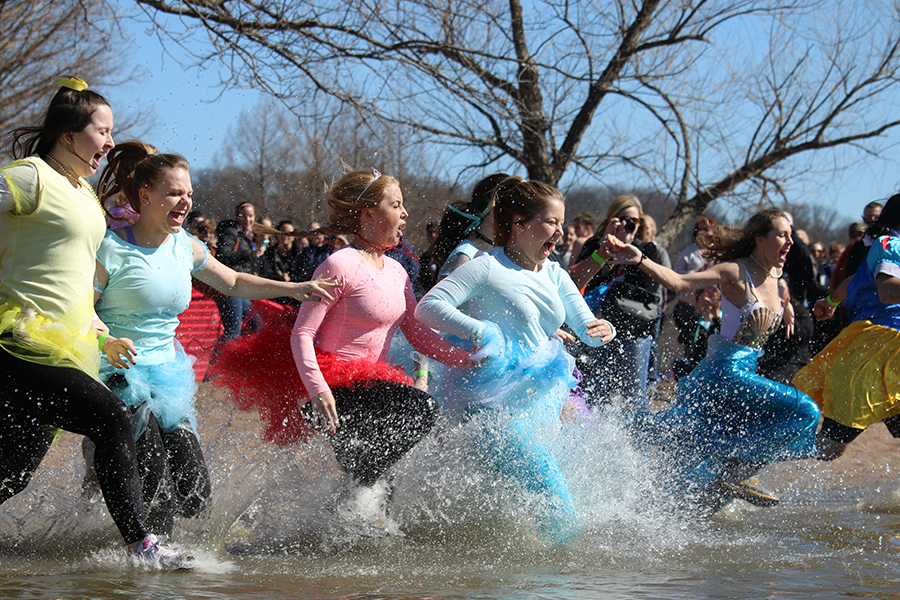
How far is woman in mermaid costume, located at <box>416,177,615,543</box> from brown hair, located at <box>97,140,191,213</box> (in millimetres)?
1161

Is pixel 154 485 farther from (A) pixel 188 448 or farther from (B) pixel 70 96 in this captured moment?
(B) pixel 70 96

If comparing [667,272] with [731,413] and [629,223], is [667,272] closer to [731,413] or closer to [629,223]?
[731,413]

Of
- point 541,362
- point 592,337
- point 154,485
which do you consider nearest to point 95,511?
point 154,485

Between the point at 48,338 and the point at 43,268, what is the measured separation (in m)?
0.25

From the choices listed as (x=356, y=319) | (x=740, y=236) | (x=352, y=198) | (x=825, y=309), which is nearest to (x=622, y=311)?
(x=740, y=236)

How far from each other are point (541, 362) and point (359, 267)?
2.84 ft

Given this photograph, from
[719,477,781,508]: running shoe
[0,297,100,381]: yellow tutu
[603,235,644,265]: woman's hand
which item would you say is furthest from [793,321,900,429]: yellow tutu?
[0,297,100,381]: yellow tutu

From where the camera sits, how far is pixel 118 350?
3.20 m

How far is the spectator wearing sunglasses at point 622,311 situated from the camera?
5648 mm

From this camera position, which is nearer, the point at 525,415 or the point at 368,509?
the point at 525,415

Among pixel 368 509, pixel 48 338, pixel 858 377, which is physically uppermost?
pixel 858 377

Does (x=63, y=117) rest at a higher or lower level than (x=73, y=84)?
lower

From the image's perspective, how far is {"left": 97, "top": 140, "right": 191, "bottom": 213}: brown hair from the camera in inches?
141

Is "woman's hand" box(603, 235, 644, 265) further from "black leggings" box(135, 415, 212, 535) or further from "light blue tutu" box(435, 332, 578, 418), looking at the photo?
"black leggings" box(135, 415, 212, 535)
